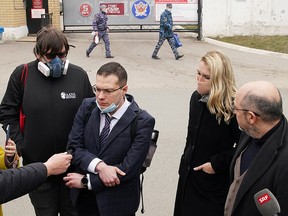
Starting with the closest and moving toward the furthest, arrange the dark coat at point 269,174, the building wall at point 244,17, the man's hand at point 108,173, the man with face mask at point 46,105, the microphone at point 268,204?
the microphone at point 268,204 < the dark coat at point 269,174 < the man's hand at point 108,173 < the man with face mask at point 46,105 < the building wall at point 244,17

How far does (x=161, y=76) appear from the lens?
11695mm

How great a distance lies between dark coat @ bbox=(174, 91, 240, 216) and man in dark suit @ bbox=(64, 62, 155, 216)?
1.62ft

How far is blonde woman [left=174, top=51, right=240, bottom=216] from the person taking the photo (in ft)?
10.6

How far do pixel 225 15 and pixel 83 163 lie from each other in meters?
16.9

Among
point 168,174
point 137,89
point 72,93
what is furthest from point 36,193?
point 137,89

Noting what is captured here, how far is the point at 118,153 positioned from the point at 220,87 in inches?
36.7

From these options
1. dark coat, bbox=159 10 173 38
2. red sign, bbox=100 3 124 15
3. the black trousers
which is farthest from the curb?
the black trousers

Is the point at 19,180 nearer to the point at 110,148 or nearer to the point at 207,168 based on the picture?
the point at 110,148

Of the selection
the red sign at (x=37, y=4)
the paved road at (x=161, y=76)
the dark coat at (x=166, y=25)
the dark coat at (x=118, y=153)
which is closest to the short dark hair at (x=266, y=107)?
the dark coat at (x=118, y=153)

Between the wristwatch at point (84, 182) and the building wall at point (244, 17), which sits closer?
the wristwatch at point (84, 182)

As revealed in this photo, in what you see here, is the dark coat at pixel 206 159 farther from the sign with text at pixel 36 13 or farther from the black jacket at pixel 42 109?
the sign with text at pixel 36 13

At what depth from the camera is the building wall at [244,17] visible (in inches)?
731

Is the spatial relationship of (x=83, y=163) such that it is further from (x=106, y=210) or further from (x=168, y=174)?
(x=168, y=174)

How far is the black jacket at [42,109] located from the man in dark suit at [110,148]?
0.26 meters
